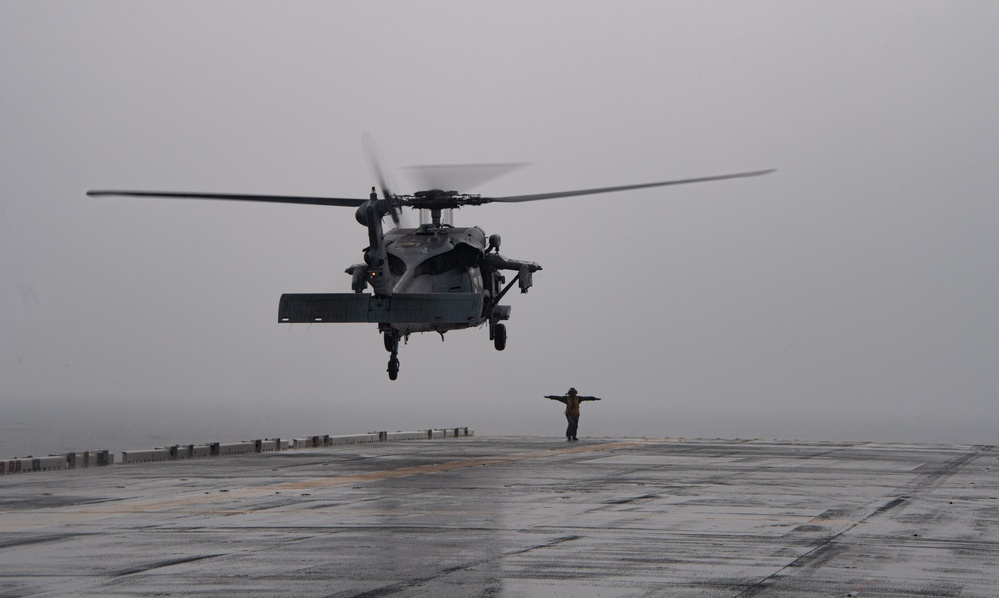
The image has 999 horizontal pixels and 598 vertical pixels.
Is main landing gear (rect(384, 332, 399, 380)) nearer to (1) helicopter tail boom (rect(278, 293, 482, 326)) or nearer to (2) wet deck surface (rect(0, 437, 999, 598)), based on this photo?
(1) helicopter tail boom (rect(278, 293, 482, 326))

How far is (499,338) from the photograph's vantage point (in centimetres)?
4000

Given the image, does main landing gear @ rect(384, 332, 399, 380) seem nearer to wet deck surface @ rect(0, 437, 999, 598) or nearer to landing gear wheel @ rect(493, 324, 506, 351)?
landing gear wheel @ rect(493, 324, 506, 351)

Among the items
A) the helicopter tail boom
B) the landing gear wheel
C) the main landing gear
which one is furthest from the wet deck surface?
the landing gear wheel

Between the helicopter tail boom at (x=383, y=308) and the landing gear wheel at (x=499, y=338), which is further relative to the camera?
the landing gear wheel at (x=499, y=338)

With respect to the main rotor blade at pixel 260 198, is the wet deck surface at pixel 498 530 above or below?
below

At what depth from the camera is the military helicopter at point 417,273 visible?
33.9m

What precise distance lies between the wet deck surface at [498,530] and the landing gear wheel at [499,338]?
789 centimetres

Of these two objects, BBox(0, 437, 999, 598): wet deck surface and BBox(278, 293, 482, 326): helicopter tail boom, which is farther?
BBox(278, 293, 482, 326): helicopter tail boom

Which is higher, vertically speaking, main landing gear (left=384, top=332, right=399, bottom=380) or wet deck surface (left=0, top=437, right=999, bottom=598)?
main landing gear (left=384, top=332, right=399, bottom=380)

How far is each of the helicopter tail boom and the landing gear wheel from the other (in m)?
5.74

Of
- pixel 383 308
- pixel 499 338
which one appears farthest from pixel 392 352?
pixel 383 308

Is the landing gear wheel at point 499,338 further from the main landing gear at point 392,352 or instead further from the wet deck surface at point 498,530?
the wet deck surface at point 498,530

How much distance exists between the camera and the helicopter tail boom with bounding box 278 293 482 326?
33812 mm

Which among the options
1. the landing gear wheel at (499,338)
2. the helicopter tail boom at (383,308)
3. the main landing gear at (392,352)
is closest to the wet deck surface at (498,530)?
A: the helicopter tail boom at (383,308)
